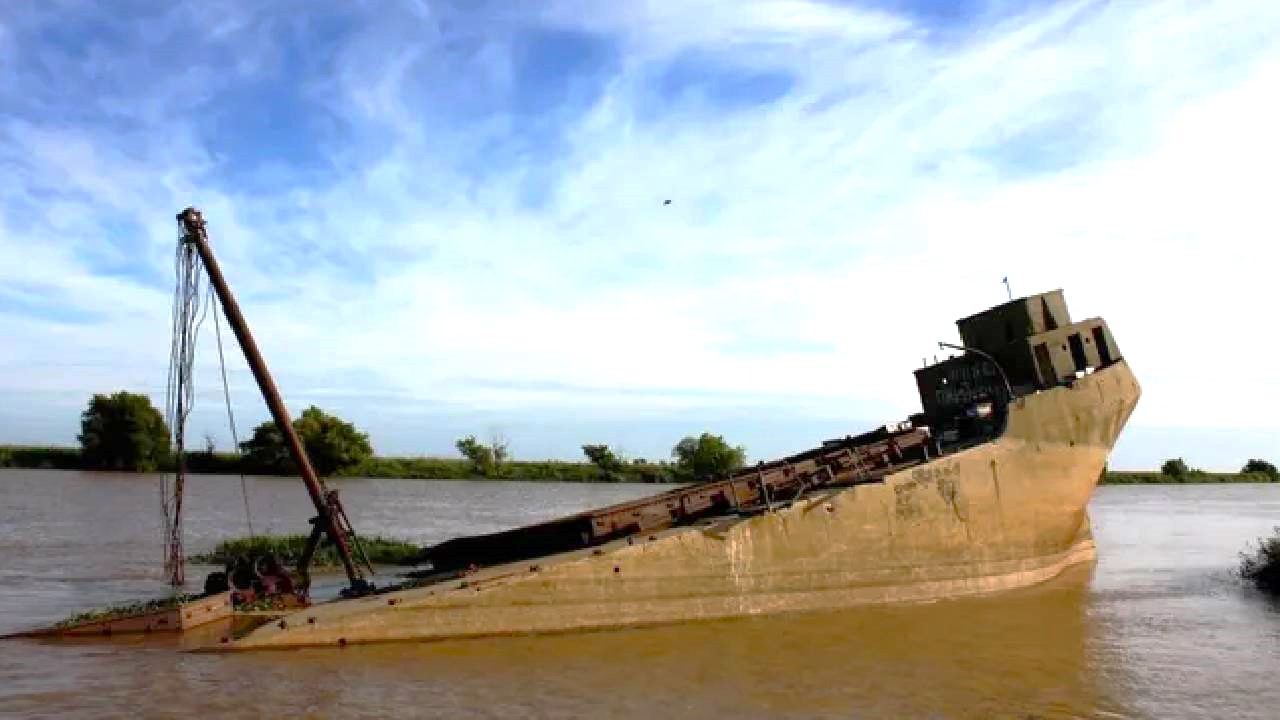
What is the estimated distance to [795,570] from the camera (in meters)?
11.7

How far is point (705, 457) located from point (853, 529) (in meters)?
62.3

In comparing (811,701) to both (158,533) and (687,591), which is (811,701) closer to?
(687,591)

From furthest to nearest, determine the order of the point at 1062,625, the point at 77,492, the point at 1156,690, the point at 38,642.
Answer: the point at 77,492 → the point at 1062,625 → the point at 38,642 → the point at 1156,690

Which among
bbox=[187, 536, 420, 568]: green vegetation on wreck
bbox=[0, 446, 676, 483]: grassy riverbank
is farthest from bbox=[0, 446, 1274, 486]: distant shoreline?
bbox=[187, 536, 420, 568]: green vegetation on wreck

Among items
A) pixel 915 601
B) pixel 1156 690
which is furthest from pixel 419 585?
pixel 1156 690

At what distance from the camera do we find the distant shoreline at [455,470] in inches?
2677

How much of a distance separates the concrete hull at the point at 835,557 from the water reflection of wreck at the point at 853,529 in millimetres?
21

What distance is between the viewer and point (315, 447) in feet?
217

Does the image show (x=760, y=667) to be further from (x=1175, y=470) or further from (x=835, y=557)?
(x=1175, y=470)

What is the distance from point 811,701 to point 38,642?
26.2ft

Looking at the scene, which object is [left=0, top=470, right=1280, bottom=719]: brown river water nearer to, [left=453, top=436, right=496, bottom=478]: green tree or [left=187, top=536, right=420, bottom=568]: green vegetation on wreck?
[left=187, top=536, right=420, bottom=568]: green vegetation on wreck

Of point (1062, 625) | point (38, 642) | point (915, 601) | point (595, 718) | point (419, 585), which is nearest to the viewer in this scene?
point (595, 718)

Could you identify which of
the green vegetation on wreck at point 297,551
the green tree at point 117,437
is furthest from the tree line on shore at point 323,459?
the green vegetation on wreck at point 297,551

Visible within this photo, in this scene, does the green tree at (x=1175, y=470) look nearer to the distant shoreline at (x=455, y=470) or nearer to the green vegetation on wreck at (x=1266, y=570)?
the distant shoreline at (x=455, y=470)
